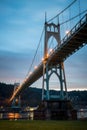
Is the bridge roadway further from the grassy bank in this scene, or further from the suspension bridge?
the grassy bank

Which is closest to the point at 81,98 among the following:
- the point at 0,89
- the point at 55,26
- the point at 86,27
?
the point at 0,89

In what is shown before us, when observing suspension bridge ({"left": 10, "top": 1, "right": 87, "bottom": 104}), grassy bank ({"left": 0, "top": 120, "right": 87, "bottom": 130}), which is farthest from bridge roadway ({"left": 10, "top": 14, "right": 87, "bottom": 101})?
grassy bank ({"left": 0, "top": 120, "right": 87, "bottom": 130})

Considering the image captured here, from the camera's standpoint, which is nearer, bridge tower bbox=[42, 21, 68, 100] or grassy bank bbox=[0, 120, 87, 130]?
grassy bank bbox=[0, 120, 87, 130]

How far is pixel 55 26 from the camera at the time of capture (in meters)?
44.5

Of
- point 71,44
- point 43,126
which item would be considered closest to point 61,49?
point 71,44

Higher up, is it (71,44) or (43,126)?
(71,44)

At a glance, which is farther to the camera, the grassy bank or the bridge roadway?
the bridge roadway

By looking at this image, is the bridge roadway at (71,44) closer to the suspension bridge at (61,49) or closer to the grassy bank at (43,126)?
the suspension bridge at (61,49)

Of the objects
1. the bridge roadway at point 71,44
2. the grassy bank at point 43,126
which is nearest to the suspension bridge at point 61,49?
the bridge roadway at point 71,44

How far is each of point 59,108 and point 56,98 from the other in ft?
8.66

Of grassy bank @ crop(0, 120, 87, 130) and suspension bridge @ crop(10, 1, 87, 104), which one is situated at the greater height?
suspension bridge @ crop(10, 1, 87, 104)

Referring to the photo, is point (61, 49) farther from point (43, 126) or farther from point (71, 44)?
point (43, 126)

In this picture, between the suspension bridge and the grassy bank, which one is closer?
the grassy bank

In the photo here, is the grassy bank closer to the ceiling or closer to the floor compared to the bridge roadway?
closer to the floor
